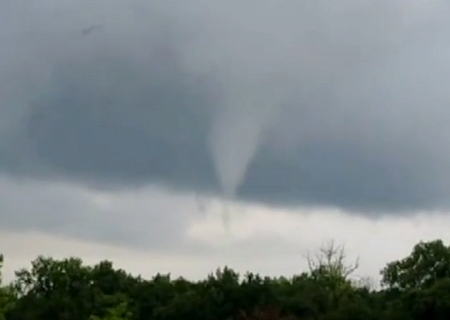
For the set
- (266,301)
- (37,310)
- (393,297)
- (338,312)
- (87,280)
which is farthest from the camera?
(87,280)

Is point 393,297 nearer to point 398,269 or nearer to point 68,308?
point 398,269

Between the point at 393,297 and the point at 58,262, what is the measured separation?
1520 inches

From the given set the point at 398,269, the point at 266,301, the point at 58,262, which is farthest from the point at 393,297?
the point at 58,262

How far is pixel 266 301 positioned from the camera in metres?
94.9

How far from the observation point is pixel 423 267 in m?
103

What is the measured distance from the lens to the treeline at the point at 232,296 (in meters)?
90.1

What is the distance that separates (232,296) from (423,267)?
18588mm

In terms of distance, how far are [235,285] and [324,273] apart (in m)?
27.7

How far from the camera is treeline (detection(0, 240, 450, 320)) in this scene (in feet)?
295

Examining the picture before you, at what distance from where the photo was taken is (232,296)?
9675 cm

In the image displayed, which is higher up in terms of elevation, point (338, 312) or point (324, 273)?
point (324, 273)

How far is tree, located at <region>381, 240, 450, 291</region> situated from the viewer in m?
102

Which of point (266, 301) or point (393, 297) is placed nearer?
point (266, 301)

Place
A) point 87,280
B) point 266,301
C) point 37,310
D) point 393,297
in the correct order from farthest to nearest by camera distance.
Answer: point 87,280
point 37,310
point 393,297
point 266,301
